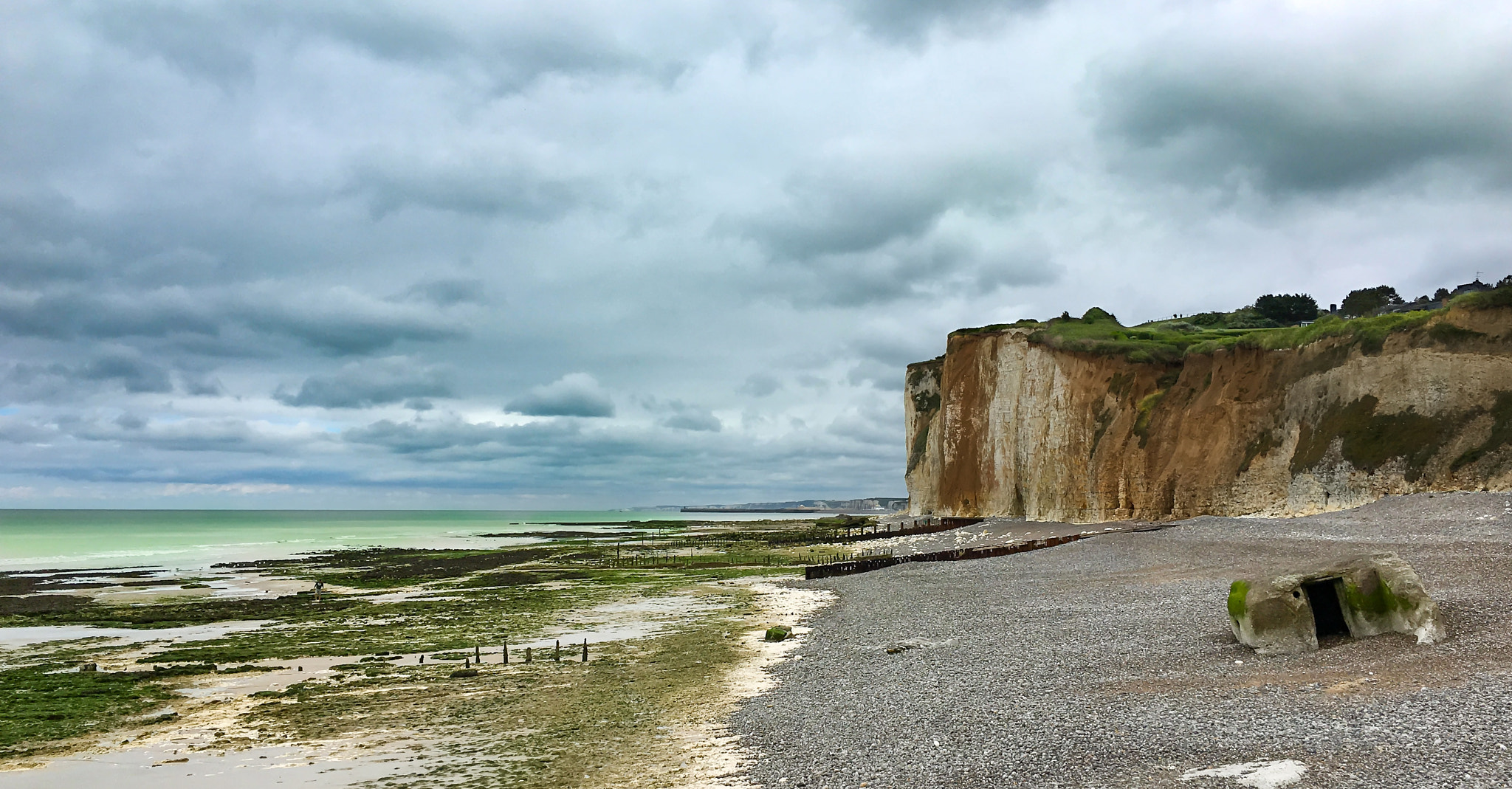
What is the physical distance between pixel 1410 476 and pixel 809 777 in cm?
3878

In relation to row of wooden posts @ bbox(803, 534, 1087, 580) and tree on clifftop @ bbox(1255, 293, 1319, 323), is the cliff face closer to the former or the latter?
row of wooden posts @ bbox(803, 534, 1087, 580)

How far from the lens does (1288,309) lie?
306 feet

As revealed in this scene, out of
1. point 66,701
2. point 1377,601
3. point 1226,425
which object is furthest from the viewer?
point 1226,425

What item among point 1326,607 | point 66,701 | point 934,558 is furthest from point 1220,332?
point 66,701

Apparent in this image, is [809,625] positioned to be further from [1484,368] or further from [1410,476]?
[1484,368]

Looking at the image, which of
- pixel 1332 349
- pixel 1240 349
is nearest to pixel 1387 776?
pixel 1332 349

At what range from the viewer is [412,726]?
17.1 meters

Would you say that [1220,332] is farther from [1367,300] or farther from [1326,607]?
[1326,607]

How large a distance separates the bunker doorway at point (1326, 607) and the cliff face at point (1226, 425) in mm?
27777

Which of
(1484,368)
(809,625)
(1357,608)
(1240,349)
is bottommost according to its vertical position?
(809,625)

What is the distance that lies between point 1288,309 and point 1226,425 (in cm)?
5292

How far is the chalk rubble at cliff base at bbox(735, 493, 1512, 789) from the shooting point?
10008mm

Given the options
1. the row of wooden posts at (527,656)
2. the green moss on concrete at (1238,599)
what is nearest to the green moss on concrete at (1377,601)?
the green moss on concrete at (1238,599)

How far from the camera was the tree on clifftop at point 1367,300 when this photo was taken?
279ft
